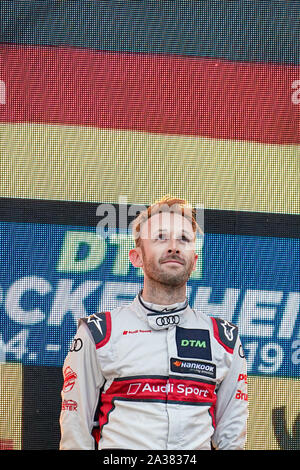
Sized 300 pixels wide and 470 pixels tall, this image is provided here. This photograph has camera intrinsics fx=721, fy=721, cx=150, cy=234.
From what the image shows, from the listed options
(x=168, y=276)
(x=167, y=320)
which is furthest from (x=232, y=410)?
(x=168, y=276)

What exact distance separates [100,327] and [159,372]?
207 millimetres

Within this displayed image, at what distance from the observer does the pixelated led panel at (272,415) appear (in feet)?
8.73

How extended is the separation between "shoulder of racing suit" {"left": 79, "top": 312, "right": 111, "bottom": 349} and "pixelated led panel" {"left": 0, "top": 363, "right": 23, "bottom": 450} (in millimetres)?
700

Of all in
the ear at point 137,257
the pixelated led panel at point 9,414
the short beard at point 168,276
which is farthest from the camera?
the pixelated led panel at point 9,414

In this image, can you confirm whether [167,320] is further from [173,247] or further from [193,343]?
[173,247]

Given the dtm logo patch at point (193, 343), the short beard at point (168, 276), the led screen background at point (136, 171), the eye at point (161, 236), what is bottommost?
A: the dtm logo patch at point (193, 343)

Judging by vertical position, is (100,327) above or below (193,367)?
above

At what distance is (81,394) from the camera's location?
6.32 ft

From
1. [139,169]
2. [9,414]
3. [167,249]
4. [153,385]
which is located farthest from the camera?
[139,169]

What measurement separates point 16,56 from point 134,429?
4.86 ft

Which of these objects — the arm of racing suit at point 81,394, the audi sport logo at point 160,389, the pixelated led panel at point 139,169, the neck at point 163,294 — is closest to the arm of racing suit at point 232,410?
the audi sport logo at point 160,389

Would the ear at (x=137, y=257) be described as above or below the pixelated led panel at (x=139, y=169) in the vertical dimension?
below

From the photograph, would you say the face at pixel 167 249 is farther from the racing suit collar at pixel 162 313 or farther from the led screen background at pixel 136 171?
the led screen background at pixel 136 171

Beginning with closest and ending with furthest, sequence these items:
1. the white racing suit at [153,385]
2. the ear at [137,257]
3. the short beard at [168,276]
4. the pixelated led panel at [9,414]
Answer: the white racing suit at [153,385], the short beard at [168,276], the ear at [137,257], the pixelated led panel at [9,414]
